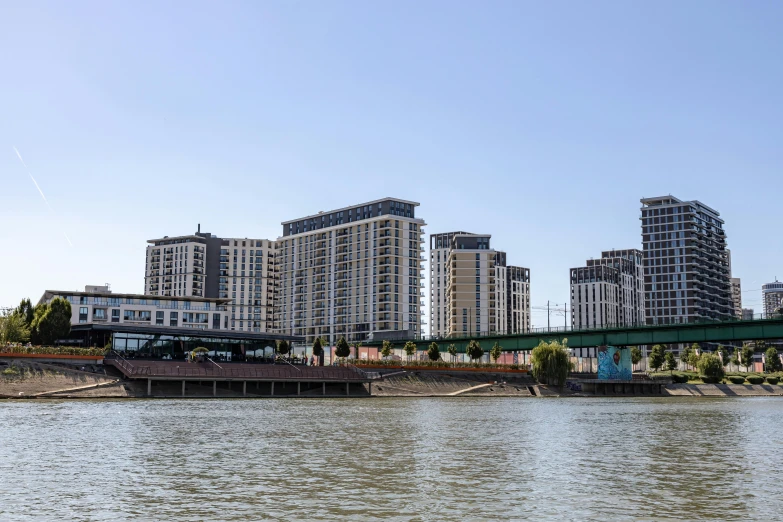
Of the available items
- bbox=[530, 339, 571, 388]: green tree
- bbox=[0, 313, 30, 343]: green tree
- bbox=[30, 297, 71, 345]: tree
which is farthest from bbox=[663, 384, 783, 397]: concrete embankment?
bbox=[0, 313, 30, 343]: green tree

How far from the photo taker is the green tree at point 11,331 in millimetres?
116562

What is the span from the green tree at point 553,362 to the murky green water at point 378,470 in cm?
7965

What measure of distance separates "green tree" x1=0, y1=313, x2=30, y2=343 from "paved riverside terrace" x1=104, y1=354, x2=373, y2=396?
1356 centimetres

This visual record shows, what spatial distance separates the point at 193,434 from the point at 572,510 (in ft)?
104

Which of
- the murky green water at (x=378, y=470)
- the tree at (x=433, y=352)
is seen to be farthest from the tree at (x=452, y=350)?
the murky green water at (x=378, y=470)

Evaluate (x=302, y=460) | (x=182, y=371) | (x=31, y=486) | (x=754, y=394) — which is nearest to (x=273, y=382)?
(x=182, y=371)

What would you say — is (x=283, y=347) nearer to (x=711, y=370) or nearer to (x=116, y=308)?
(x=116, y=308)

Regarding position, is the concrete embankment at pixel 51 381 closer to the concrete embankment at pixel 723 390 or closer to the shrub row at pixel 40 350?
the shrub row at pixel 40 350

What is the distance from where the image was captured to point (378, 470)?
35969mm

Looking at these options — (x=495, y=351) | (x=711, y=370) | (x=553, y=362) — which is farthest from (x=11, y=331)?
(x=711, y=370)

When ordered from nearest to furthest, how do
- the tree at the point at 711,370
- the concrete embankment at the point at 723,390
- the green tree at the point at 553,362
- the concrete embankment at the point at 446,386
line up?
the concrete embankment at the point at 446,386 → the green tree at the point at 553,362 → the concrete embankment at the point at 723,390 → the tree at the point at 711,370

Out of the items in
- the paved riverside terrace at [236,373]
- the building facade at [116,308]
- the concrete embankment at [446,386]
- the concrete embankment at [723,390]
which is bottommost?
the concrete embankment at [723,390]

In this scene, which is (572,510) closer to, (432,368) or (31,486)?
(31,486)

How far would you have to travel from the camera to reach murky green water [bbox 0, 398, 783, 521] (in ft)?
87.3
